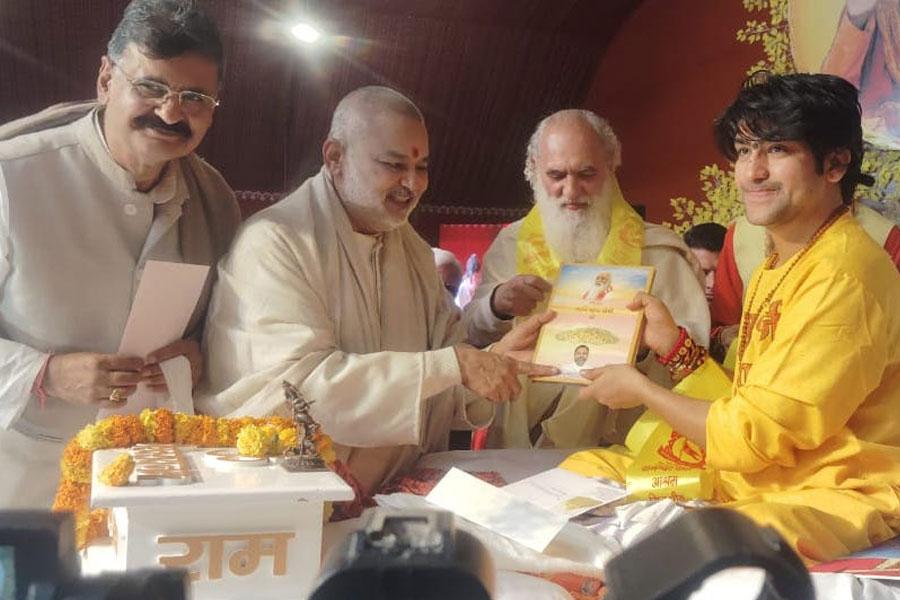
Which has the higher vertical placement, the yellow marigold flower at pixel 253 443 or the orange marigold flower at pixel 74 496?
the yellow marigold flower at pixel 253 443

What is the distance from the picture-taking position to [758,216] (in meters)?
2.11

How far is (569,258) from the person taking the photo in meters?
3.30

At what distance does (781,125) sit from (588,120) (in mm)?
1234

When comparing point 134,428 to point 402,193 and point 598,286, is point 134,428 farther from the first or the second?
point 598,286

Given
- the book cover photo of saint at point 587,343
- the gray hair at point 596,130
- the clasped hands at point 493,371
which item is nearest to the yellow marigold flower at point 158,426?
the clasped hands at point 493,371

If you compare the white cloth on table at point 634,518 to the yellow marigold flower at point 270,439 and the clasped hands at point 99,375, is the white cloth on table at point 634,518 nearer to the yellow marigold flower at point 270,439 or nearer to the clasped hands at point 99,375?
the yellow marigold flower at point 270,439

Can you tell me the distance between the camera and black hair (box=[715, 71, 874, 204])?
2.06m

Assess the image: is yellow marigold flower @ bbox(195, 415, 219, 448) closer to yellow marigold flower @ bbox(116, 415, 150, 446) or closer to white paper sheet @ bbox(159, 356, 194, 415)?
yellow marigold flower @ bbox(116, 415, 150, 446)

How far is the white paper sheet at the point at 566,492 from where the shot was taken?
2068mm

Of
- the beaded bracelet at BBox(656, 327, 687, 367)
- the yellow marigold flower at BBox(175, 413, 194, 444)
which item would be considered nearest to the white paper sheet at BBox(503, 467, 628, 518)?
the beaded bracelet at BBox(656, 327, 687, 367)

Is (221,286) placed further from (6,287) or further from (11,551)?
(11,551)

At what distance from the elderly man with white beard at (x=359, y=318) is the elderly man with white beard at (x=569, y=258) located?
253mm

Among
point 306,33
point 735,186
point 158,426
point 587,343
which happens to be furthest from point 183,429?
point 306,33

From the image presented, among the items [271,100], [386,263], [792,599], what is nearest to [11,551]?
[792,599]
